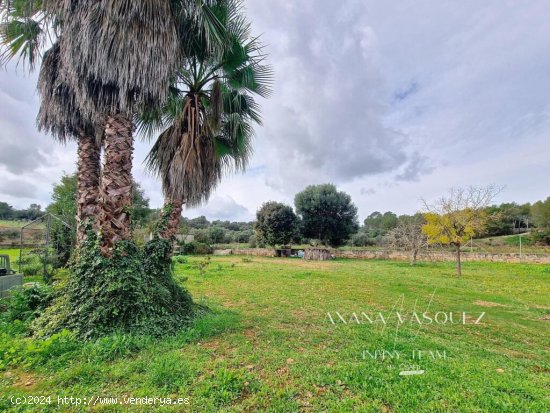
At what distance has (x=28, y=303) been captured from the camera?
3986mm

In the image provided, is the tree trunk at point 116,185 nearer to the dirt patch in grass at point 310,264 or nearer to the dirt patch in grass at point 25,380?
the dirt patch in grass at point 25,380

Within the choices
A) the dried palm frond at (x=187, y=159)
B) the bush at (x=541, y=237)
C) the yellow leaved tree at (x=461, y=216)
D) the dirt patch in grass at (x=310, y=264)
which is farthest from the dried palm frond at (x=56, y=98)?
the bush at (x=541, y=237)

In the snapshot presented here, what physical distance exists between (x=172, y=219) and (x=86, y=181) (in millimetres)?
1539

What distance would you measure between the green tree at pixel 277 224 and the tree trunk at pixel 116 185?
65.2 feet

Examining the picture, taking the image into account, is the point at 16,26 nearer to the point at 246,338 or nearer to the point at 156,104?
the point at 156,104

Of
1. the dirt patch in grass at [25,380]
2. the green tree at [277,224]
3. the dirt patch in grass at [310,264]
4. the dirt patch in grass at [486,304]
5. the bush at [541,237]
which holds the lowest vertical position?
the dirt patch in grass at [310,264]

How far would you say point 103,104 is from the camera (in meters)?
3.56

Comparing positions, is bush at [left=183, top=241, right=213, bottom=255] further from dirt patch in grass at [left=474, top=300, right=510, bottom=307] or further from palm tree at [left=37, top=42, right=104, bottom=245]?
dirt patch in grass at [left=474, top=300, right=510, bottom=307]

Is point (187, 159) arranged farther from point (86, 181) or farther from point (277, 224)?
point (277, 224)

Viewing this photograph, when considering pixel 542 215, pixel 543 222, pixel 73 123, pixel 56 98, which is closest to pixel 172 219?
pixel 73 123

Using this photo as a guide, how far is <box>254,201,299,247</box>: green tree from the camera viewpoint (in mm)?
23484

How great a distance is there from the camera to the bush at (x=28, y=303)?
150 inches

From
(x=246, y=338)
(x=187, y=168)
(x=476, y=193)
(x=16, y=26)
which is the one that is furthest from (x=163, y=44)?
(x=476, y=193)

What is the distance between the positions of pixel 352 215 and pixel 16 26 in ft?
77.3
